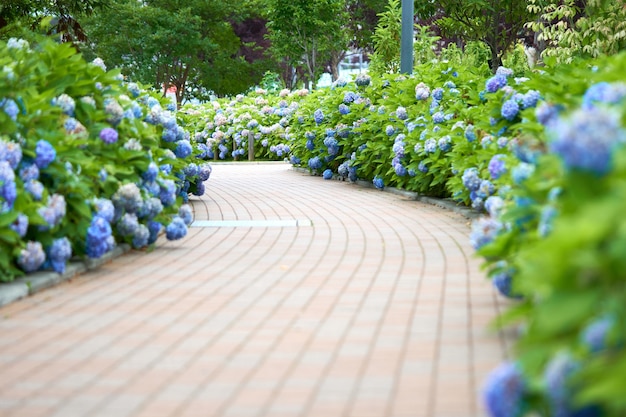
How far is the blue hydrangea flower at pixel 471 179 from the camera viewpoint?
1134cm

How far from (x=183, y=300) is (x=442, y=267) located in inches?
90.2

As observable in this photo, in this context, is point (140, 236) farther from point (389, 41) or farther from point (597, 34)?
point (389, 41)

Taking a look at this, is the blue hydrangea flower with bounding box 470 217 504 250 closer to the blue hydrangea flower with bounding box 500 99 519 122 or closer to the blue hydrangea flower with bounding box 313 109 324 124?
the blue hydrangea flower with bounding box 500 99 519 122

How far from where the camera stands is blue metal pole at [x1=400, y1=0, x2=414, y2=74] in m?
18.5

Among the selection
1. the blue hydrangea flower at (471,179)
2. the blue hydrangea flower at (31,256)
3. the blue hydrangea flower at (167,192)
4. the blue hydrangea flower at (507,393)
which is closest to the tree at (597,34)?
the blue hydrangea flower at (471,179)

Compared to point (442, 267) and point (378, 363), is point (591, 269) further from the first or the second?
point (442, 267)

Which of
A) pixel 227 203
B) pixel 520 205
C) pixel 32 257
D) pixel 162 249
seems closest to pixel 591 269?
pixel 520 205

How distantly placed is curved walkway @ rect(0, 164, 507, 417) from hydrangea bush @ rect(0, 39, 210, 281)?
29 centimetres

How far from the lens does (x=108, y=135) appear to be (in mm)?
9688

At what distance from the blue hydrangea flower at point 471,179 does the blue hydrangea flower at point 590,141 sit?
8.18 metres

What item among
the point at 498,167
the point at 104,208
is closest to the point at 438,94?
the point at 498,167

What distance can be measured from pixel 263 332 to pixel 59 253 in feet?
7.83

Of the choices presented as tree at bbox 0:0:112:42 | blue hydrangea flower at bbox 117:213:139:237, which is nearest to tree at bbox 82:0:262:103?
tree at bbox 0:0:112:42

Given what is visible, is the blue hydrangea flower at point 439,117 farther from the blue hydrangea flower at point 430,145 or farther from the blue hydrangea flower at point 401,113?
the blue hydrangea flower at point 401,113
